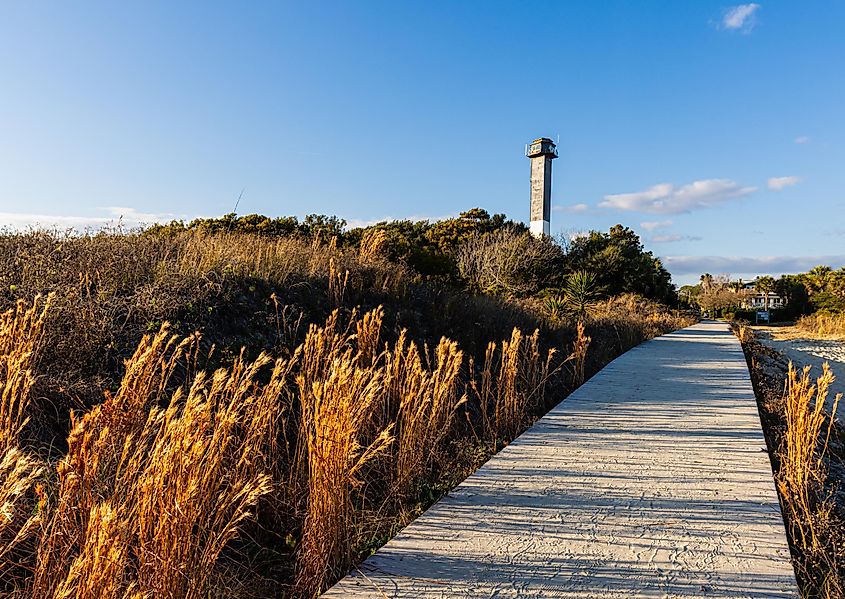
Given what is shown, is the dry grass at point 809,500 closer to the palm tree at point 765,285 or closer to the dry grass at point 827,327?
the dry grass at point 827,327

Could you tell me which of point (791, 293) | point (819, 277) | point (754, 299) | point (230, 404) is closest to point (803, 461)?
point (230, 404)

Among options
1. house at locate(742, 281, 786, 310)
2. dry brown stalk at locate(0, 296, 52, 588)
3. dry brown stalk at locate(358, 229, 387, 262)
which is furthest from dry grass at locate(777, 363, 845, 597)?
house at locate(742, 281, 786, 310)

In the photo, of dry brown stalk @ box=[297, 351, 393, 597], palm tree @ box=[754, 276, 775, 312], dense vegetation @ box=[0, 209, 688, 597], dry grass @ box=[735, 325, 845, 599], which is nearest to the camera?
dense vegetation @ box=[0, 209, 688, 597]

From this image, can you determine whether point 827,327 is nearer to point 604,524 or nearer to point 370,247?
point 370,247

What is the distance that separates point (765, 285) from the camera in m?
45.2

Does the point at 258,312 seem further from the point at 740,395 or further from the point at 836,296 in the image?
the point at 836,296

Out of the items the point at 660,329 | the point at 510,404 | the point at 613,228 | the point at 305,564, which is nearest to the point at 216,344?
the point at 510,404

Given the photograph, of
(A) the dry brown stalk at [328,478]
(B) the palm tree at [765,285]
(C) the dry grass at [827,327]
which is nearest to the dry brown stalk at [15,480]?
(A) the dry brown stalk at [328,478]

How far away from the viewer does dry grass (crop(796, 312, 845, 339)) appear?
24647 millimetres

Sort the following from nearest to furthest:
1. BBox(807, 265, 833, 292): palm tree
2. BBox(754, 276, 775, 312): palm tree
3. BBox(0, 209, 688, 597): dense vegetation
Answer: BBox(0, 209, 688, 597): dense vegetation
BBox(807, 265, 833, 292): palm tree
BBox(754, 276, 775, 312): palm tree

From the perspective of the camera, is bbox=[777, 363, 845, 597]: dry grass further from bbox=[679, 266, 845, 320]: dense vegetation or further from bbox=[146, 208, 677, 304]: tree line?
bbox=[679, 266, 845, 320]: dense vegetation

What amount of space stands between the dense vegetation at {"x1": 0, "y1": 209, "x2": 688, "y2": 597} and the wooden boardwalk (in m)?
0.31

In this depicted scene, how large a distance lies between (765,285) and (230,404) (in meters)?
51.4

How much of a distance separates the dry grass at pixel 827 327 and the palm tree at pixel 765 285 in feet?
50.8
